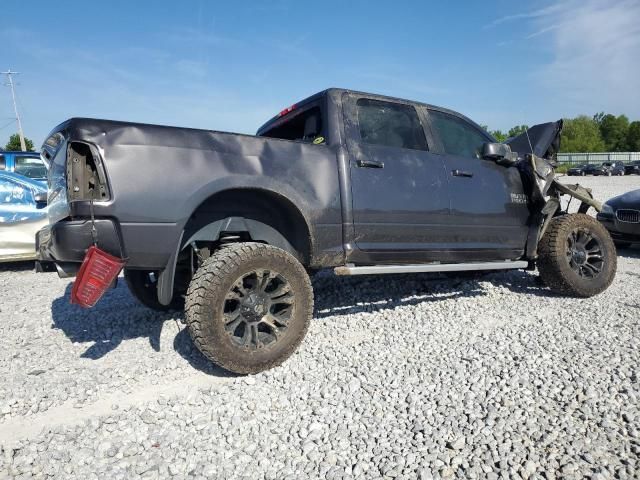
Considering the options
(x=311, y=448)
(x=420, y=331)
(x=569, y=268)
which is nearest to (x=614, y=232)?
(x=569, y=268)

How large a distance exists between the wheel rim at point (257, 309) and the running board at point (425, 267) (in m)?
0.49

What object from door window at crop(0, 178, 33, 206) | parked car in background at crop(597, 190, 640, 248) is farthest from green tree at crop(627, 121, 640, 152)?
door window at crop(0, 178, 33, 206)

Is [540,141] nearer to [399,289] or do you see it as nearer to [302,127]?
[399,289]

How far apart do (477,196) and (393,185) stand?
974mm

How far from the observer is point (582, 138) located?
78000mm

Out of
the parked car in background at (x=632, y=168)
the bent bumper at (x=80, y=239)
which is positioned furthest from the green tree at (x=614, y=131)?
the bent bumper at (x=80, y=239)

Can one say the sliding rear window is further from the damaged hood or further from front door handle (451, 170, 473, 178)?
the damaged hood

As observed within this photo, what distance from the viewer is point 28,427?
7.69ft

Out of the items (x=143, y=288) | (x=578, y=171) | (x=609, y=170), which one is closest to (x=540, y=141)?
(x=143, y=288)

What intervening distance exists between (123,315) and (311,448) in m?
2.77

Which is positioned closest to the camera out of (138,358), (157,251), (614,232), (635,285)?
(157,251)

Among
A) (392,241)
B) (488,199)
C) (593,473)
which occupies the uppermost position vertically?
(488,199)

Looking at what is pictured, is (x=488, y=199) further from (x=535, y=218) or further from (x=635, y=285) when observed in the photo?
(x=635, y=285)

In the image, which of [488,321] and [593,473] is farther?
[488,321]
